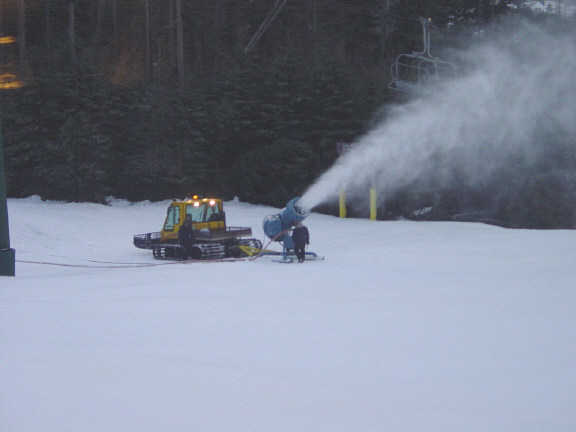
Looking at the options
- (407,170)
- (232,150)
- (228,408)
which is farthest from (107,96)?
(228,408)

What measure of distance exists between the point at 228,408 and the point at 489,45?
28.3 m

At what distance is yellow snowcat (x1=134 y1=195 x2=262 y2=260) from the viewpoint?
1808 cm

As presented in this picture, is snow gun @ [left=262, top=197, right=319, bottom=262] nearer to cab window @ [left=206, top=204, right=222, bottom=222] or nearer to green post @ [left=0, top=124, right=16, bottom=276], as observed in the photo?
cab window @ [left=206, top=204, right=222, bottom=222]

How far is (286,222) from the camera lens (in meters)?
16.8

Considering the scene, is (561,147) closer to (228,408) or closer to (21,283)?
(21,283)

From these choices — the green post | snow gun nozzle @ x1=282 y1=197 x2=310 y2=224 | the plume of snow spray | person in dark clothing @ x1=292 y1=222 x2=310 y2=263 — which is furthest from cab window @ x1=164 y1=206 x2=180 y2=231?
the plume of snow spray

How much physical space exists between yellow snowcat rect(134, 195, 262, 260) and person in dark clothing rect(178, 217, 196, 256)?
3cm

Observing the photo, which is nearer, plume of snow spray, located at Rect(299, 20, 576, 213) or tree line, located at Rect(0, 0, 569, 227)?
plume of snow spray, located at Rect(299, 20, 576, 213)

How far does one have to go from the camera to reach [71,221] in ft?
90.2

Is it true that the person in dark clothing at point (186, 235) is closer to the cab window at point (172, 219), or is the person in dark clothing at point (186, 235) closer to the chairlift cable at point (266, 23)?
the cab window at point (172, 219)

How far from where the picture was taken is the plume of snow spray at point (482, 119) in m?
26.3

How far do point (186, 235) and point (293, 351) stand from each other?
1202cm

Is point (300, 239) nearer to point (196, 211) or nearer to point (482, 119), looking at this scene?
point (196, 211)

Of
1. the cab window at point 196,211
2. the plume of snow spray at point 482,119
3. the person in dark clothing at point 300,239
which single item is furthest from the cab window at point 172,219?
the plume of snow spray at point 482,119
